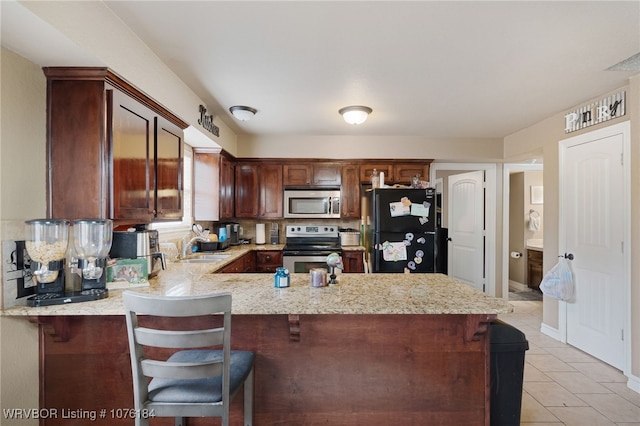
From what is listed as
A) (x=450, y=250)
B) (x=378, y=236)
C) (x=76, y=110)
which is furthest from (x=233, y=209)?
(x=450, y=250)

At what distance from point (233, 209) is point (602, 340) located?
170 inches

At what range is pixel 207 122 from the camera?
10.5 feet

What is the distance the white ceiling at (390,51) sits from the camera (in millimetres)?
1678

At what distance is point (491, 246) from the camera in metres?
4.66

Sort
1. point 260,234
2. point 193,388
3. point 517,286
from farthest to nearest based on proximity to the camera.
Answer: point 517,286, point 260,234, point 193,388

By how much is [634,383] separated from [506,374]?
64.7 inches

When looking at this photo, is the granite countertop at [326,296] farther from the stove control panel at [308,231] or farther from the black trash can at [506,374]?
the stove control panel at [308,231]

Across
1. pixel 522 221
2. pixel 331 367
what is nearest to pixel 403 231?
pixel 331 367

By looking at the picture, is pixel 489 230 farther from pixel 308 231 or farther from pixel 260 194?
pixel 260 194

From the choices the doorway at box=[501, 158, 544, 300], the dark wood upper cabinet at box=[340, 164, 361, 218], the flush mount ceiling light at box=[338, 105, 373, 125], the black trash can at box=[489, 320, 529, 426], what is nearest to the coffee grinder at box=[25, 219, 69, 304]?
the black trash can at box=[489, 320, 529, 426]

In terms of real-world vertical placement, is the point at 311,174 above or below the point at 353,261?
above

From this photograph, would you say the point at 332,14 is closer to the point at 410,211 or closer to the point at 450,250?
the point at 410,211

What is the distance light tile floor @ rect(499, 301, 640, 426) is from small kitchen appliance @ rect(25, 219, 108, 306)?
9.32ft

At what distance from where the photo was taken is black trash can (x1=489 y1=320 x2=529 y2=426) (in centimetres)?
173
